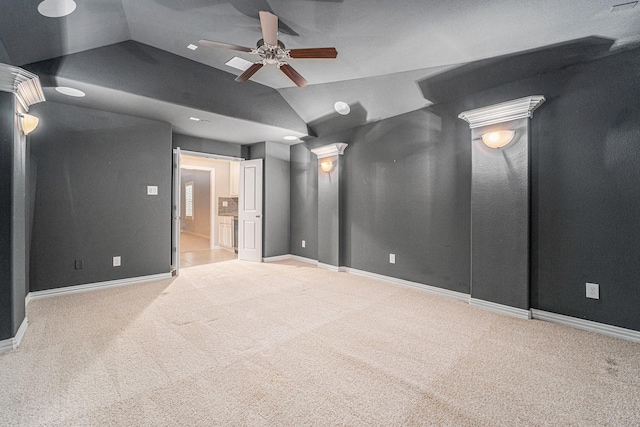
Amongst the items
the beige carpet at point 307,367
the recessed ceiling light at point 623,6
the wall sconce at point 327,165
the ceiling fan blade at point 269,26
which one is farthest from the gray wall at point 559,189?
the ceiling fan blade at point 269,26

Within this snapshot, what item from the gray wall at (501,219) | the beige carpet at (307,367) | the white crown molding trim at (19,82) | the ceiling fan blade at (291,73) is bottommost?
the beige carpet at (307,367)

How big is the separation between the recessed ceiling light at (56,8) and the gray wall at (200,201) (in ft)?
23.4

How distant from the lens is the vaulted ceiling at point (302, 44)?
2.38 meters

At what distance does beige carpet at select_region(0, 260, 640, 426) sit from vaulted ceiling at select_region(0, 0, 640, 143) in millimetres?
2651

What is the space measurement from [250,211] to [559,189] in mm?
5024

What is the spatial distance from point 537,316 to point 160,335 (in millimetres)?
3798

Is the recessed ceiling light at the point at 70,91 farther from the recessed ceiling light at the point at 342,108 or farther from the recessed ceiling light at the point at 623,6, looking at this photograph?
the recessed ceiling light at the point at 623,6

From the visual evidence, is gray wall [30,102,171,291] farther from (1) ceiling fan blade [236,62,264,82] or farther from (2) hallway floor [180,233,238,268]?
(1) ceiling fan blade [236,62,264,82]

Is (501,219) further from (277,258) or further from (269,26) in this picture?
(277,258)

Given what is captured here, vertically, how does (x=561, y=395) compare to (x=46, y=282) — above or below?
Result: below

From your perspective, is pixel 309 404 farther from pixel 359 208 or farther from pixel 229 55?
pixel 229 55

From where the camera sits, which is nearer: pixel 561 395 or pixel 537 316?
pixel 561 395

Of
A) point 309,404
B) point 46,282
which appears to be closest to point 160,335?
point 309,404

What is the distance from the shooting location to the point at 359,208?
16.0 ft
